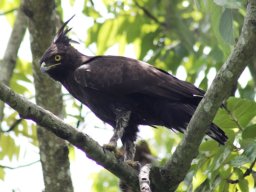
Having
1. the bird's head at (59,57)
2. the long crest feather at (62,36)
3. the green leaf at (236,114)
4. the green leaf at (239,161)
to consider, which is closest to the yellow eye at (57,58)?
the bird's head at (59,57)

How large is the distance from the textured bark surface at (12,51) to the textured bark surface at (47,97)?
0.78 ft

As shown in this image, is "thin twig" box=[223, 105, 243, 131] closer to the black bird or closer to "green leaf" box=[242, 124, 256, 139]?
"green leaf" box=[242, 124, 256, 139]

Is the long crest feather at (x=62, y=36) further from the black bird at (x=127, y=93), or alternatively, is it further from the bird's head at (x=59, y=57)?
the black bird at (x=127, y=93)

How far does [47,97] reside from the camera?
21.7 ft

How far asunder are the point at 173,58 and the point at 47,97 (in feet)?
7.85

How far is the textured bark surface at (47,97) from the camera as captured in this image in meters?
6.18

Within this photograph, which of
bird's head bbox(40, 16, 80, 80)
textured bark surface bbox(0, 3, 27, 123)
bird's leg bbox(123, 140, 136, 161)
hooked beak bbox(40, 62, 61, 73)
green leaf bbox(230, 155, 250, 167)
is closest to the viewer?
green leaf bbox(230, 155, 250, 167)

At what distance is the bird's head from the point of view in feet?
22.4

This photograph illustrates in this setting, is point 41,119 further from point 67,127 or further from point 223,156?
point 223,156

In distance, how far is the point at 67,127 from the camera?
181 inches

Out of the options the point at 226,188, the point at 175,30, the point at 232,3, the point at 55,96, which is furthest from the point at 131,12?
the point at 232,3

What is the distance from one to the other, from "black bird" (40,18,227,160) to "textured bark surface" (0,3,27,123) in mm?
351

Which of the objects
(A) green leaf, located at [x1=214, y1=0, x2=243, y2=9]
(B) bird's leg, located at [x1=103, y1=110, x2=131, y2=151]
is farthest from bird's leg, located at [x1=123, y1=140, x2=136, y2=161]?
(A) green leaf, located at [x1=214, y1=0, x2=243, y2=9]

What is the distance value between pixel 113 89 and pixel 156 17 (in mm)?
2492
